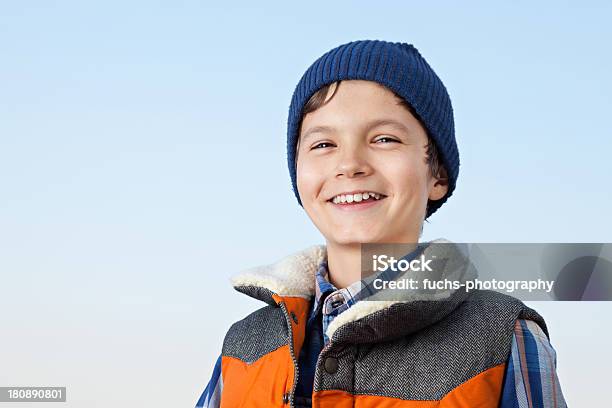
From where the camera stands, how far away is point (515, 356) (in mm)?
2105

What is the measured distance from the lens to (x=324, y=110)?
2320 millimetres

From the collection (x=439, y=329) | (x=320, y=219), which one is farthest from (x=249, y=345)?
(x=439, y=329)

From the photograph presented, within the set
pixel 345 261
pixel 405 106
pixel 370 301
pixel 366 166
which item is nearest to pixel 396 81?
pixel 405 106

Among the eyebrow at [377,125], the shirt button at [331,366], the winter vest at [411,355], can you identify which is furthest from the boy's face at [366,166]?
the shirt button at [331,366]

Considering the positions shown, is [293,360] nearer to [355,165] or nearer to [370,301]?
[370,301]

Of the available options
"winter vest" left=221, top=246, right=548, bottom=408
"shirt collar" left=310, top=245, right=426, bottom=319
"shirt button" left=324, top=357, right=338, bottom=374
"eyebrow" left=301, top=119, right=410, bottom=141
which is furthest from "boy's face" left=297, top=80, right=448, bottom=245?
"shirt button" left=324, top=357, right=338, bottom=374

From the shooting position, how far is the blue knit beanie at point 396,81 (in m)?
2.31

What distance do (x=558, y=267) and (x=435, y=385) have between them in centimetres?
89

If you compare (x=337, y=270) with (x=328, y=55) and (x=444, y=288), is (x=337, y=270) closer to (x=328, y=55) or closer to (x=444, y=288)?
(x=444, y=288)

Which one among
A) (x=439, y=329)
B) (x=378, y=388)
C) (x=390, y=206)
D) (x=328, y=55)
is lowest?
(x=378, y=388)

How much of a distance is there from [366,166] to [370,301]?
0.38 metres

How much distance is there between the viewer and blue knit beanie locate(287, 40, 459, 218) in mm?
2307

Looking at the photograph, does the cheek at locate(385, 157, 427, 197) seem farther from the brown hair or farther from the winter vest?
the winter vest

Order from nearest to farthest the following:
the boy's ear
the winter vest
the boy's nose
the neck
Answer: the winter vest
the boy's nose
the neck
the boy's ear
